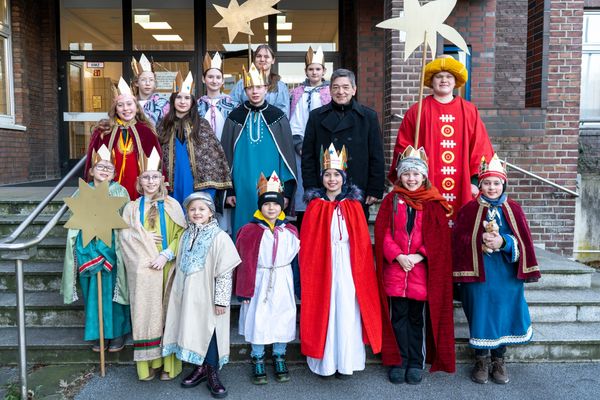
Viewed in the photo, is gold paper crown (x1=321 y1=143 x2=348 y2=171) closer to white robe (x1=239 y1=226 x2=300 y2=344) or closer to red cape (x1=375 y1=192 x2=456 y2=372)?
red cape (x1=375 y1=192 x2=456 y2=372)

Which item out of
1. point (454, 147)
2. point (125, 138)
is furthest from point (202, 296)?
point (454, 147)

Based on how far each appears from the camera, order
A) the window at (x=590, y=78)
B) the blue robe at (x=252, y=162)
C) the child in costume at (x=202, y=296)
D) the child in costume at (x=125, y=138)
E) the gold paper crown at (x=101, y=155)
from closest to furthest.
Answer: the child in costume at (x=202, y=296), the gold paper crown at (x=101, y=155), the child in costume at (x=125, y=138), the blue robe at (x=252, y=162), the window at (x=590, y=78)

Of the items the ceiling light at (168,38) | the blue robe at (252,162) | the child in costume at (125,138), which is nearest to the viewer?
the child in costume at (125,138)

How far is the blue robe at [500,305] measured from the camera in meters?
3.79

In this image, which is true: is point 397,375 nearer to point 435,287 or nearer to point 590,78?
point 435,287

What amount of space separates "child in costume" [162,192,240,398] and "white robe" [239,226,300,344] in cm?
21

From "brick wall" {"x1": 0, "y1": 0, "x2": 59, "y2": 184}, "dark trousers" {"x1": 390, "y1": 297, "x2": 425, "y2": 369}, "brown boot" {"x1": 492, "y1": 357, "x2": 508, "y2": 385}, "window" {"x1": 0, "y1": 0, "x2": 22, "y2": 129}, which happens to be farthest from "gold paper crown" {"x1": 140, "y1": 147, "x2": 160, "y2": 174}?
"window" {"x1": 0, "y1": 0, "x2": 22, "y2": 129}

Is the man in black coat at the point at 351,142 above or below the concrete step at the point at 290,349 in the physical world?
above

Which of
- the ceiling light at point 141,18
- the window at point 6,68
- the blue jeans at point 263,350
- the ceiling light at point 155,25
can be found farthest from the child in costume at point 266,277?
the ceiling light at point 141,18

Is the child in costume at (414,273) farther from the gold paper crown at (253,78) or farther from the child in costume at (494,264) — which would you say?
the gold paper crown at (253,78)

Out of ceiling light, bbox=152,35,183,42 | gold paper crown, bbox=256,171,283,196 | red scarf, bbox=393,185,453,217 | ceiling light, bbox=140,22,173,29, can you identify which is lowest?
red scarf, bbox=393,185,453,217

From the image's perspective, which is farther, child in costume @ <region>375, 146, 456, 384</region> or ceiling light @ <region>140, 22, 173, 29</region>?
ceiling light @ <region>140, 22, 173, 29</region>

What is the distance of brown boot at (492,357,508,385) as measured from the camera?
3.88m

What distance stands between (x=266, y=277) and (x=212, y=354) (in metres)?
0.68
